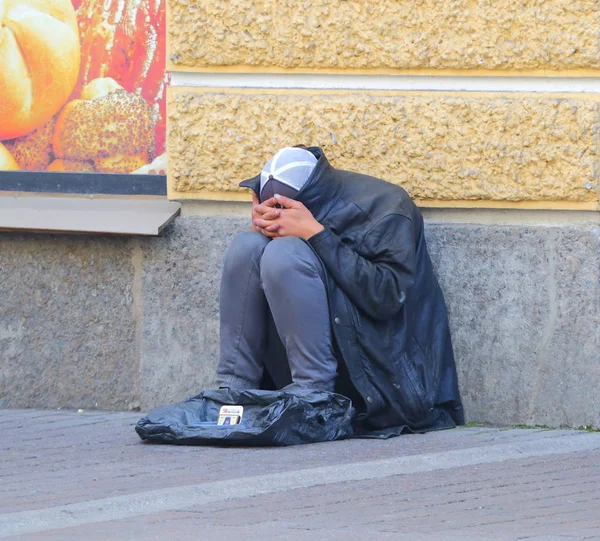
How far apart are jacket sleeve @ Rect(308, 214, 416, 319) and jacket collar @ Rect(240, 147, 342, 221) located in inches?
6.0

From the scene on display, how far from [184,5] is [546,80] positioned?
1.43 metres

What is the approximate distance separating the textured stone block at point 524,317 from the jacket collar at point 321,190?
1.48ft

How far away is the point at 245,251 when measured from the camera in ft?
15.4

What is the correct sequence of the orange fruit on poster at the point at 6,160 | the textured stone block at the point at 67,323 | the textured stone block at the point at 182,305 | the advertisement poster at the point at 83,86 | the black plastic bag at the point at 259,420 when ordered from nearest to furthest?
the black plastic bag at the point at 259,420, the textured stone block at the point at 182,305, the textured stone block at the point at 67,323, the advertisement poster at the point at 83,86, the orange fruit on poster at the point at 6,160

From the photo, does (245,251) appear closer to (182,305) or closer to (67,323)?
(182,305)

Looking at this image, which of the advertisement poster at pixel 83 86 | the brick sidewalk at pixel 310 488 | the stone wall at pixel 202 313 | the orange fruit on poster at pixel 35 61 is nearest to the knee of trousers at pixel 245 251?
the stone wall at pixel 202 313

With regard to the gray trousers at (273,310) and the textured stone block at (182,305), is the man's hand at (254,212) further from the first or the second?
the textured stone block at (182,305)

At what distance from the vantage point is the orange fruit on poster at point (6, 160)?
571 centimetres

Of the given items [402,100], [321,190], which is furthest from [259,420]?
[402,100]

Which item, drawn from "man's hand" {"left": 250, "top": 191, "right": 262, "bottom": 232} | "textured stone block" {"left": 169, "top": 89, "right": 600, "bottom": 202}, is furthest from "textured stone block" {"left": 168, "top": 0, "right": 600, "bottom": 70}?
"man's hand" {"left": 250, "top": 191, "right": 262, "bottom": 232}

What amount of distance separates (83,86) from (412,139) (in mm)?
1554

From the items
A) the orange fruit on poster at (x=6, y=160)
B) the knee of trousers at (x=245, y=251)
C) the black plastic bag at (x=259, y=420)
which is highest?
the orange fruit on poster at (x=6, y=160)

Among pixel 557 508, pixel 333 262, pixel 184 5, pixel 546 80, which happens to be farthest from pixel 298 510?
pixel 184 5

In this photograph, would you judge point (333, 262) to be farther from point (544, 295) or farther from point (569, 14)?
point (569, 14)
